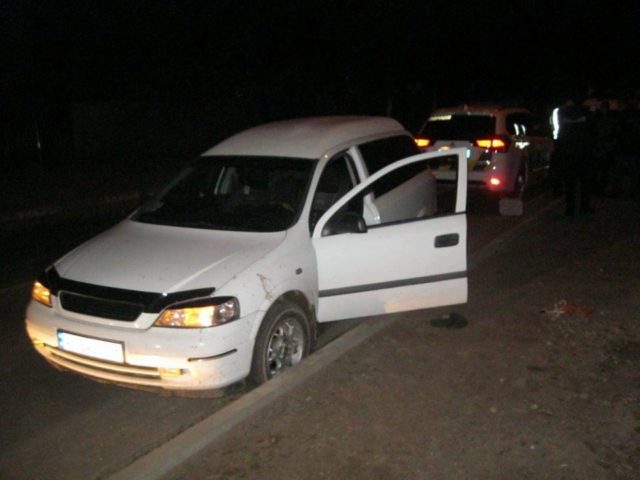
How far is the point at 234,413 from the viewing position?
4.53 m

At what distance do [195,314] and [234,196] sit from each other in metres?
1.71

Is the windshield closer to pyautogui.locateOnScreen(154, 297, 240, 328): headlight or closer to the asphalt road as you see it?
pyautogui.locateOnScreen(154, 297, 240, 328): headlight

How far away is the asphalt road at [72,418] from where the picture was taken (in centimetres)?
434

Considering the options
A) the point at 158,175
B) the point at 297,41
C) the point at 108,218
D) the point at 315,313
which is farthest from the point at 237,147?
the point at 297,41

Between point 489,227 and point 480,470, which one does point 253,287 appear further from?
point 489,227

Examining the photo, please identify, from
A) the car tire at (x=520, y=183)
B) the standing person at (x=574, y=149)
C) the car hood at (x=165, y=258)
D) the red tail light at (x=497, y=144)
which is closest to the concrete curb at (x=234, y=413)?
the car hood at (x=165, y=258)

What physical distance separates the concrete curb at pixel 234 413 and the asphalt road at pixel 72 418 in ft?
1.01

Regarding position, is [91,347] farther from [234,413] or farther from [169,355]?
[234,413]

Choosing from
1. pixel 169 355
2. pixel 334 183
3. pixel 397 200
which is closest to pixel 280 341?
pixel 169 355

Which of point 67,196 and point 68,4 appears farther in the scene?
point 68,4

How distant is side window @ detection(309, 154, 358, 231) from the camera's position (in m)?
6.25

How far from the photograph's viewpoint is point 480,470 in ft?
13.0

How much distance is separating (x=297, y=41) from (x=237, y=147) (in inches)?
722

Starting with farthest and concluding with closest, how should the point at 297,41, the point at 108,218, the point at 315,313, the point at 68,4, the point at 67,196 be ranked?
1. the point at 297,41
2. the point at 68,4
3. the point at 67,196
4. the point at 108,218
5. the point at 315,313
